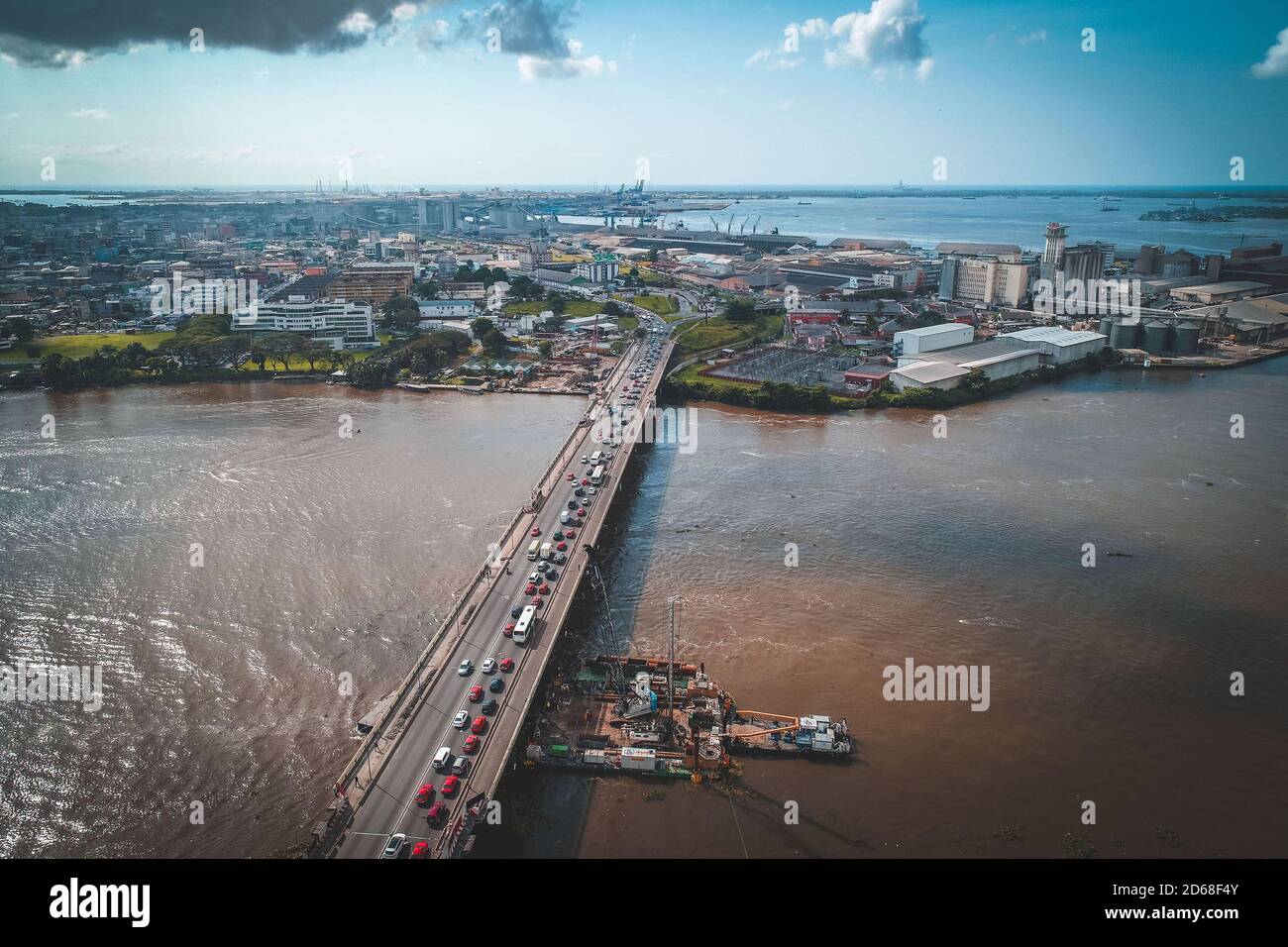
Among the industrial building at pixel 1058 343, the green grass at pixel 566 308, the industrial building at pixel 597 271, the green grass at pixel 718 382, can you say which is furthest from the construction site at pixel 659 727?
the industrial building at pixel 597 271

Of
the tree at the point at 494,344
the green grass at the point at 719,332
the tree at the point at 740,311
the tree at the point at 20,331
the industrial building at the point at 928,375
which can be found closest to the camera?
the industrial building at the point at 928,375

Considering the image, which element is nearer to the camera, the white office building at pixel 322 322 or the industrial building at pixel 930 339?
the industrial building at pixel 930 339

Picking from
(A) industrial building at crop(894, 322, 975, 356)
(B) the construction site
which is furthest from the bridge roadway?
(A) industrial building at crop(894, 322, 975, 356)

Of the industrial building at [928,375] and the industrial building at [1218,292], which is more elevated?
the industrial building at [1218,292]

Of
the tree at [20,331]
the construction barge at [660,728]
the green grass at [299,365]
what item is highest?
the tree at [20,331]

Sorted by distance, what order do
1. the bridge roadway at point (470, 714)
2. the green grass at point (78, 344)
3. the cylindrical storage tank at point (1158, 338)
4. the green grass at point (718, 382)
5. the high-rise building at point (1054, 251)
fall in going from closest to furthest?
the bridge roadway at point (470, 714) → the green grass at point (718, 382) → the green grass at point (78, 344) → the cylindrical storage tank at point (1158, 338) → the high-rise building at point (1054, 251)

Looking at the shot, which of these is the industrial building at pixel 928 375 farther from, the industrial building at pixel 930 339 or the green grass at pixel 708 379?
the green grass at pixel 708 379
